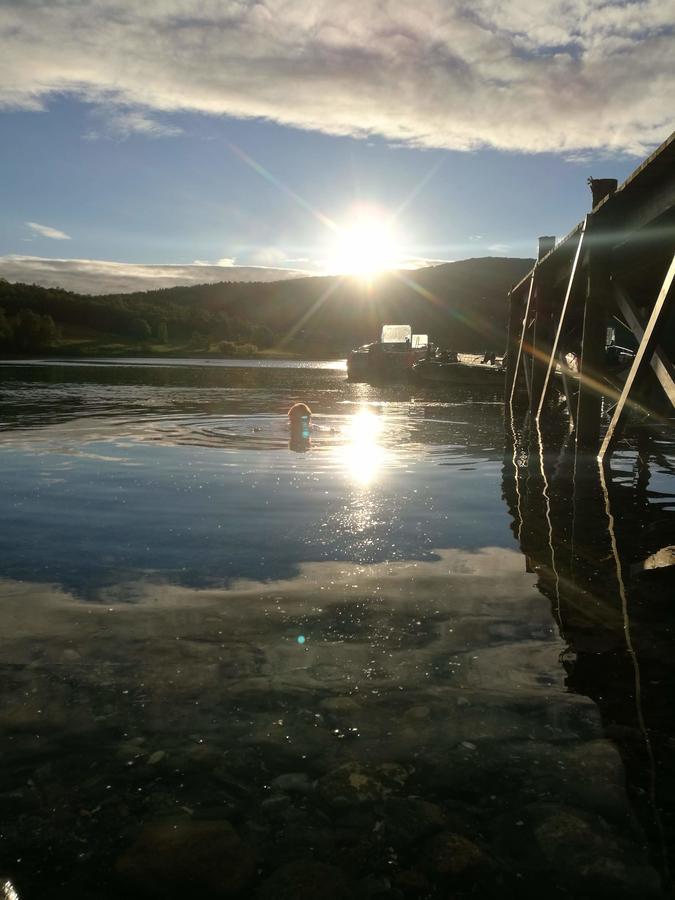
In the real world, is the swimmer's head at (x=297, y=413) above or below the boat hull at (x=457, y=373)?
above

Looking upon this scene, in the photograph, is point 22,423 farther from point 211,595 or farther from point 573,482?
point 211,595

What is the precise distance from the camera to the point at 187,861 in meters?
2.35

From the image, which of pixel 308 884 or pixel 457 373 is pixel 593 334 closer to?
pixel 308 884

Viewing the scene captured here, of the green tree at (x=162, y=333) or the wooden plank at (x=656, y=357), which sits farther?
the green tree at (x=162, y=333)

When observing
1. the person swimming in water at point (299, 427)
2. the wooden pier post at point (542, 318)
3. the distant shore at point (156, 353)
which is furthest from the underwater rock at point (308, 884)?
the distant shore at point (156, 353)

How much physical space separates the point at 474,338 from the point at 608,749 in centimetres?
19086

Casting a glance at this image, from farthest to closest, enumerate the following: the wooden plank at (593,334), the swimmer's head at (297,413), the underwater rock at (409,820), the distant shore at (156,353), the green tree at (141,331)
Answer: the green tree at (141,331), the distant shore at (156,353), the swimmer's head at (297,413), the wooden plank at (593,334), the underwater rock at (409,820)

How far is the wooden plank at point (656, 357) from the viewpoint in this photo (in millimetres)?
7715

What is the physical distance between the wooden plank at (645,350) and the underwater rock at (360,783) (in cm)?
573

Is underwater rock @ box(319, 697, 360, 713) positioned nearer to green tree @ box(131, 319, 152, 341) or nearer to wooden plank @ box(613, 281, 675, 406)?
wooden plank @ box(613, 281, 675, 406)

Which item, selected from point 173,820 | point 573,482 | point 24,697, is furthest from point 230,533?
point 573,482

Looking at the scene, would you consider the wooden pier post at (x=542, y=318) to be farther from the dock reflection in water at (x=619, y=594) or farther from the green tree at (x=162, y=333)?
the green tree at (x=162, y=333)

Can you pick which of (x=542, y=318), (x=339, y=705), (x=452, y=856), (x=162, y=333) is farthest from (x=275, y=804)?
(x=162, y=333)

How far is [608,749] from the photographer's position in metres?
2.96
